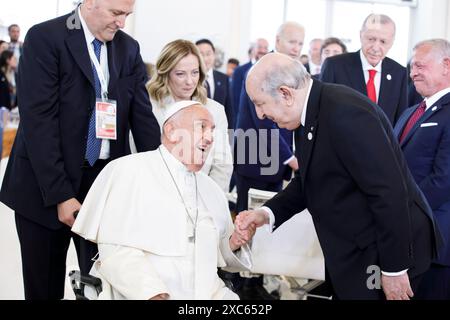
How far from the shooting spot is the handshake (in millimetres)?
2736

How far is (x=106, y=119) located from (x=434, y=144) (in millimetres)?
1622

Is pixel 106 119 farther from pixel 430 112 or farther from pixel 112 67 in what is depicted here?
pixel 430 112

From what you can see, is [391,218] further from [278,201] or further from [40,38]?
[40,38]

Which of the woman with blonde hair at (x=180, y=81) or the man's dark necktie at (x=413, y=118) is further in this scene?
the woman with blonde hair at (x=180, y=81)

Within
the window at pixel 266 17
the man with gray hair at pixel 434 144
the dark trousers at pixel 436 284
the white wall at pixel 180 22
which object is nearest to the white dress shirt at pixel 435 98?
the man with gray hair at pixel 434 144

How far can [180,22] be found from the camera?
11.3m

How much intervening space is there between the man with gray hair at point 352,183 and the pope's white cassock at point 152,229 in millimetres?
482

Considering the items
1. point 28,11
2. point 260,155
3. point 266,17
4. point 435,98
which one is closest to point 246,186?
point 260,155

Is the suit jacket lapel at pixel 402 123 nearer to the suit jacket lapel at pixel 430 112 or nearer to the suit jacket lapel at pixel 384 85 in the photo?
the suit jacket lapel at pixel 430 112

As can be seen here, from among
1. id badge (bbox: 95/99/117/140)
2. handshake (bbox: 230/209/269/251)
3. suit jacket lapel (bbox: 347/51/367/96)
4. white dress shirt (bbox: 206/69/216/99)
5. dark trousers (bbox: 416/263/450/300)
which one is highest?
suit jacket lapel (bbox: 347/51/367/96)

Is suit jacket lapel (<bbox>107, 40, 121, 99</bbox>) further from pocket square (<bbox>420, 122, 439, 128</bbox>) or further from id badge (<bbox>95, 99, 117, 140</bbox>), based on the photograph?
pocket square (<bbox>420, 122, 439, 128</bbox>)

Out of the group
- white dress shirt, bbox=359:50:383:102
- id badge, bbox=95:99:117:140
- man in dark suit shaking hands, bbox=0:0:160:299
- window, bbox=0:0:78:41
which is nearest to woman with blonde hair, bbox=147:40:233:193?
man in dark suit shaking hands, bbox=0:0:160:299

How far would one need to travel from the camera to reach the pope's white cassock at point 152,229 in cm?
248

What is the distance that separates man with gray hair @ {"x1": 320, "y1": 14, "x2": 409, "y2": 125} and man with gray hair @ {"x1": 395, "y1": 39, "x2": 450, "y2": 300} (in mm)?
818
